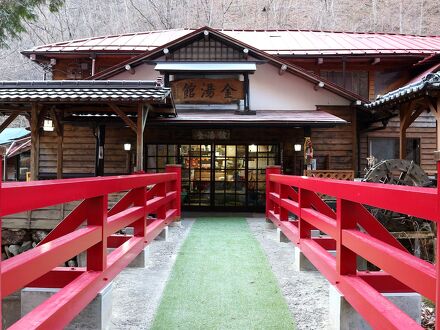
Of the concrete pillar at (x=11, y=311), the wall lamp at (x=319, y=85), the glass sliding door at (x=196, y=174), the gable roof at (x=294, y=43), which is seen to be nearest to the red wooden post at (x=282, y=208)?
the concrete pillar at (x=11, y=311)

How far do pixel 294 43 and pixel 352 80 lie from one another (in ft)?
10.4

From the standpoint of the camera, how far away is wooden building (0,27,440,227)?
35.7 feet

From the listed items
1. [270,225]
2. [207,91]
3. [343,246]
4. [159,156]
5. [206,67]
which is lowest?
[270,225]

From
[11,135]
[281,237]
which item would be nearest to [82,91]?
[281,237]

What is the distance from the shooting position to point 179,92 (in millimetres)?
12000

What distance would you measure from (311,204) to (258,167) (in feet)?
25.7

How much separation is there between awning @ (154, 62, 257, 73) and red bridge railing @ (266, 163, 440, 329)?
8.02 meters

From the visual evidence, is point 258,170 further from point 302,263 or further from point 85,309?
point 85,309

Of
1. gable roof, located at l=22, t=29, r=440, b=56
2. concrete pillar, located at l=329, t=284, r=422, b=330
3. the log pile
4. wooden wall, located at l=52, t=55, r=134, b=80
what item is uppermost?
gable roof, located at l=22, t=29, r=440, b=56

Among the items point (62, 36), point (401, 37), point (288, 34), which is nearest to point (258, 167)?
point (288, 34)

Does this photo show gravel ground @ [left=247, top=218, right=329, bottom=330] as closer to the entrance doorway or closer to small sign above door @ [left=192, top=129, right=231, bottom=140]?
the entrance doorway

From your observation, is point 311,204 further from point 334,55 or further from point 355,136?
point 334,55

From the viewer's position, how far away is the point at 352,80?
14062 mm

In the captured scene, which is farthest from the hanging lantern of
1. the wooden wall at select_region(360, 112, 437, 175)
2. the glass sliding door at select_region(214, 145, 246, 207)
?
the wooden wall at select_region(360, 112, 437, 175)
